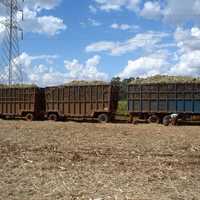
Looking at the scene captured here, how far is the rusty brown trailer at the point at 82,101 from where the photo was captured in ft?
118

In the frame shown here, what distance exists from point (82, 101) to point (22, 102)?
6412mm

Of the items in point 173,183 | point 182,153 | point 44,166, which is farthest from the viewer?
point 182,153

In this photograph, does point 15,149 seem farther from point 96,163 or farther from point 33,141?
point 96,163

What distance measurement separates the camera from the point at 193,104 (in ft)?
104

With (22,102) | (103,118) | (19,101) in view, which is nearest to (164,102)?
(103,118)

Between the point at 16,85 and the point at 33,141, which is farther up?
the point at 16,85

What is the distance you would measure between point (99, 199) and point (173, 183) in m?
2.15

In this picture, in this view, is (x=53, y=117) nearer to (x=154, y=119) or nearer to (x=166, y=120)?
(x=154, y=119)

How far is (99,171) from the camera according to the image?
37.9 ft

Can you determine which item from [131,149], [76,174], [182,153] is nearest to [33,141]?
[131,149]

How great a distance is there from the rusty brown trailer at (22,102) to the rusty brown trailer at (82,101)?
1.24 m

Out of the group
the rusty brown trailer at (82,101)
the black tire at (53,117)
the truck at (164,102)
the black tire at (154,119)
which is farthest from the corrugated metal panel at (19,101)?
the black tire at (154,119)

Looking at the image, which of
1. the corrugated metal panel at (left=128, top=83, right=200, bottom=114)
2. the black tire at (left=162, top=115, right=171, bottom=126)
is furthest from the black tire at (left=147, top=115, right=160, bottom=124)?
the black tire at (left=162, top=115, right=171, bottom=126)

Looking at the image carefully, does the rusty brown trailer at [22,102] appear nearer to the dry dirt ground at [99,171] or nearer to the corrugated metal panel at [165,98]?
the corrugated metal panel at [165,98]
